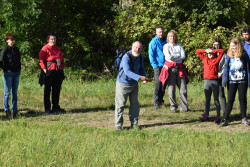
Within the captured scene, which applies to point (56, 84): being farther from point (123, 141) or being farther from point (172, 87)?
point (123, 141)

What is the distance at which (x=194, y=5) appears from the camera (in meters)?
18.1

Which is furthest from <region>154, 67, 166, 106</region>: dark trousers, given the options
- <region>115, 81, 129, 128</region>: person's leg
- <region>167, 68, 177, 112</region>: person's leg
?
<region>115, 81, 129, 128</region>: person's leg

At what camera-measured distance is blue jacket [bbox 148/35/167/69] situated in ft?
32.6

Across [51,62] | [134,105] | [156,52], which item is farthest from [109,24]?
[134,105]

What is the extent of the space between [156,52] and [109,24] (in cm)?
892

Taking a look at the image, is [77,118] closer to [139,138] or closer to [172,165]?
[139,138]

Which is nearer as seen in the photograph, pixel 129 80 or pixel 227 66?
pixel 129 80

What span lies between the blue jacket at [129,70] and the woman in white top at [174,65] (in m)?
1.93

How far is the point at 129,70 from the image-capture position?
23.4 ft

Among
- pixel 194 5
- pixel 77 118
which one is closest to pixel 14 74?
pixel 77 118

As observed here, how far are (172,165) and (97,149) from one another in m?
1.22

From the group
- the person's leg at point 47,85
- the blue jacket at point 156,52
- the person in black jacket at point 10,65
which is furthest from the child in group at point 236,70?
the person in black jacket at point 10,65

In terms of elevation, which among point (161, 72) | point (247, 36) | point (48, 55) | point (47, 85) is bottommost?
point (47, 85)

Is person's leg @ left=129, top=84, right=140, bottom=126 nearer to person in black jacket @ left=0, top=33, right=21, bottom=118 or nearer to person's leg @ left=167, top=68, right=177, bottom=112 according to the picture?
person's leg @ left=167, top=68, right=177, bottom=112
